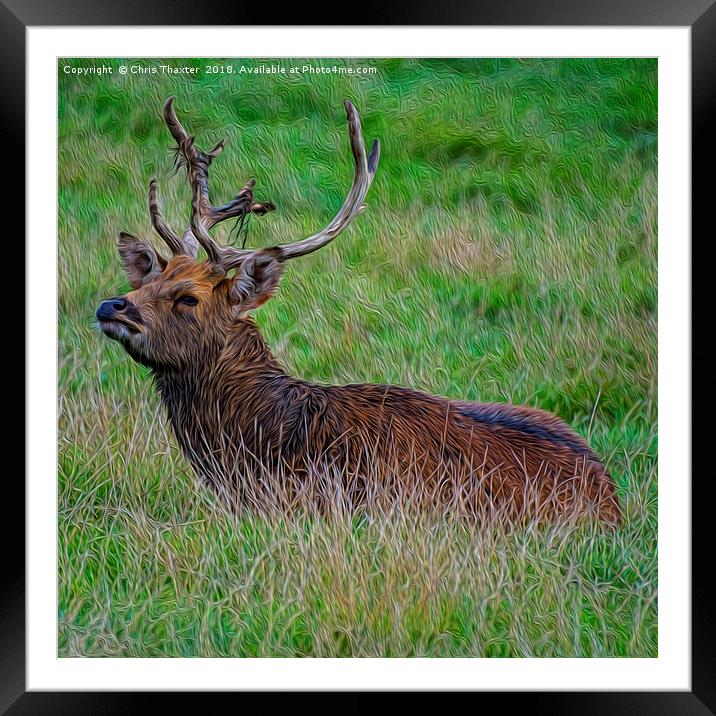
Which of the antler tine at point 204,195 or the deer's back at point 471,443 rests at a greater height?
the antler tine at point 204,195

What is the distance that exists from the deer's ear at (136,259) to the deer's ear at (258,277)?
342 mm

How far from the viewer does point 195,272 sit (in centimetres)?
336

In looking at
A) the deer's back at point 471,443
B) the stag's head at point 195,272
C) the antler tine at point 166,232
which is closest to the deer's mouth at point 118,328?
the stag's head at point 195,272

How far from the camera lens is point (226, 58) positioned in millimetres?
3305

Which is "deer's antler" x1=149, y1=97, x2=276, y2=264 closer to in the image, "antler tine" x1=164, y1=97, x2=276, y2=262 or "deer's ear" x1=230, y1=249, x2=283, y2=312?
"antler tine" x1=164, y1=97, x2=276, y2=262

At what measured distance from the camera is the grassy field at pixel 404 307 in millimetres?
3184

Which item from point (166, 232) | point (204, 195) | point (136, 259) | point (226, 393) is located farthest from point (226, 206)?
point (226, 393)

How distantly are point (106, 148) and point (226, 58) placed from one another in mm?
628
